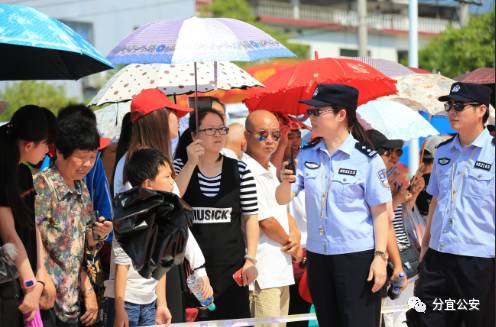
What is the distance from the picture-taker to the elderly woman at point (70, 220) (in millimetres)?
4738

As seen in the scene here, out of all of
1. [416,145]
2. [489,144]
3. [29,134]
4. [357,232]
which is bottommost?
[416,145]

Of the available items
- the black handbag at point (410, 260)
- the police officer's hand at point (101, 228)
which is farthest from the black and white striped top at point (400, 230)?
the police officer's hand at point (101, 228)

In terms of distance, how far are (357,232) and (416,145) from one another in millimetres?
7777

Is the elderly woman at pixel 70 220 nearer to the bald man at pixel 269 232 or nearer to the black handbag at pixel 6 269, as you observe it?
the black handbag at pixel 6 269

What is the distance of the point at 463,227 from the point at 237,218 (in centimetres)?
163

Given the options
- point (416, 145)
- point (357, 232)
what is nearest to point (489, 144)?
point (357, 232)

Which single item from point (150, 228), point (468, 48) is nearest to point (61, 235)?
point (150, 228)

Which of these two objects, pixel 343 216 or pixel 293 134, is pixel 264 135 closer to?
pixel 293 134

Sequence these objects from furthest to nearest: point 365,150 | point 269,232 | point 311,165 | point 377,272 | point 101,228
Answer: point 269,232 < point 311,165 < point 365,150 < point 377,272 < point 101,228

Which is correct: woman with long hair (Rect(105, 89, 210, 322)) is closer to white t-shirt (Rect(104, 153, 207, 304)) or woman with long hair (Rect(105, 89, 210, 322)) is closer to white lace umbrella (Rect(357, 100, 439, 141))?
white t-shirt (Rect(104, 153, 207, 304))

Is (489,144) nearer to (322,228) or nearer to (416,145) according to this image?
(322,228)

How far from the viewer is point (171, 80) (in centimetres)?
737

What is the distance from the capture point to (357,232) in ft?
16.8

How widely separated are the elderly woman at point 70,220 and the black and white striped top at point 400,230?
3.06 metres
